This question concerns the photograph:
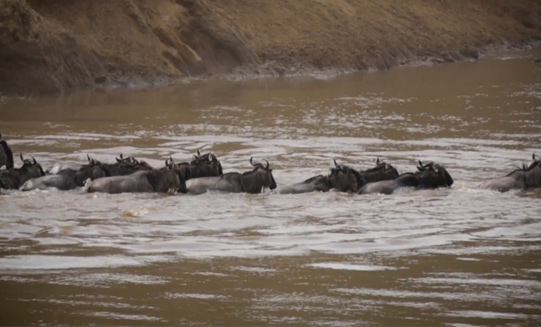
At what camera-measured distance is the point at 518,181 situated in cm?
1359

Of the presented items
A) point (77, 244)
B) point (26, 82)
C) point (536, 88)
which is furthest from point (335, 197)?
point (536, 88)

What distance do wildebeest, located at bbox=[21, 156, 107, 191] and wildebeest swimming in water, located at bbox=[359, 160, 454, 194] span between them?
12.2 ft

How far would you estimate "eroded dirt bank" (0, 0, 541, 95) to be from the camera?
82.5 ft

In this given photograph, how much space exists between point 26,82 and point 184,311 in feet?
57.5

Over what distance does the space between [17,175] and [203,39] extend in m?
16.8

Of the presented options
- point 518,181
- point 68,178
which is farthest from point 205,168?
point 518,181

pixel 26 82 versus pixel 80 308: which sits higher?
pixel 26 82

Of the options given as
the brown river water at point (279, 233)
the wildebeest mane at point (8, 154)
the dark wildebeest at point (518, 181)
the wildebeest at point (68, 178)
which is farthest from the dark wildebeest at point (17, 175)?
the dark wildebeest at point (518, 181)

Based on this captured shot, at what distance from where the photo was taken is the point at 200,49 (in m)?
30.2

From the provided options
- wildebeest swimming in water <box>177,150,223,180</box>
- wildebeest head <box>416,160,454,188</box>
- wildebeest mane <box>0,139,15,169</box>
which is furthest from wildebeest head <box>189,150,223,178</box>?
wildebeest head <box>416,160,454,188</box>

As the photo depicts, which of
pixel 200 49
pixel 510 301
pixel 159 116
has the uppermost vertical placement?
pixel 200 49

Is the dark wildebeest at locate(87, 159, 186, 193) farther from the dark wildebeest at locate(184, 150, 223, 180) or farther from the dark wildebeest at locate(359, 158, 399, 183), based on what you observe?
the dark wildebeest at locate(359, 158, 399, 183)

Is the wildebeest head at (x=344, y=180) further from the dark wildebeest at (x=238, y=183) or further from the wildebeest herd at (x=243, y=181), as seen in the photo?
the dark wildebeest at (x=238, y=183)

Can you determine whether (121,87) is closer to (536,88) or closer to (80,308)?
(536,88)
